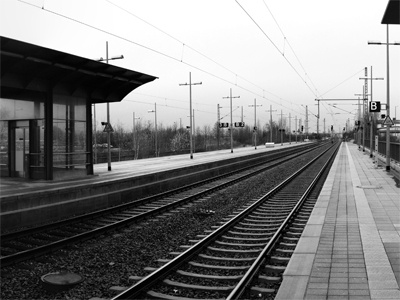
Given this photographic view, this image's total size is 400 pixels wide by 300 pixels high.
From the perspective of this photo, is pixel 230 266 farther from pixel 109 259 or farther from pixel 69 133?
pixel 69 133

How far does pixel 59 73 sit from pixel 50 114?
59.9 inches

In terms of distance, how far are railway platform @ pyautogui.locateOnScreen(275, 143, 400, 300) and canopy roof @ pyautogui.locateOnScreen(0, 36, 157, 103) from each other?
30.0 ft

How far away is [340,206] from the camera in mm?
12617

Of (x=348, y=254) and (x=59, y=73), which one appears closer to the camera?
(x=348, y=254)

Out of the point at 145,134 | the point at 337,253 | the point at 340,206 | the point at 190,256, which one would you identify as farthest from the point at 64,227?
the point at 145,134

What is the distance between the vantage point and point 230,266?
721 cm

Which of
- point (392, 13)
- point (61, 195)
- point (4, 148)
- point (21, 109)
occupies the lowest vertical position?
point (61, 195)

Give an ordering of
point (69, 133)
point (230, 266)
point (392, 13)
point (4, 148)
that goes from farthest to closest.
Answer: point (69, 133) → point (4, 148) → point (392, 13) → point (230, 266)

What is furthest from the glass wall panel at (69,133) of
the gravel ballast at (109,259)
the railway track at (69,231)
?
the gravel ballast at (109,259)

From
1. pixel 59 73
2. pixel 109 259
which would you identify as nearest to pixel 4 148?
pixel 59 73

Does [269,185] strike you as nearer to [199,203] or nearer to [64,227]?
[199,203]

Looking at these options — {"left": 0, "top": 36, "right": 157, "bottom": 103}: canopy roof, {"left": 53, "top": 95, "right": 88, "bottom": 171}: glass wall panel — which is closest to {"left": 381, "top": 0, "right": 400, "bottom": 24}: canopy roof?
{"left": 0, "top": 36, "right": 157, "bottom": 103}: canopy roof

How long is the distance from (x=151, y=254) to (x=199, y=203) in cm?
667

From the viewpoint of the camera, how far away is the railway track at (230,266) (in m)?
5.85
